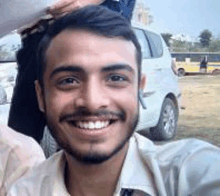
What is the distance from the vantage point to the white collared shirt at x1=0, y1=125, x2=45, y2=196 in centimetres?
187

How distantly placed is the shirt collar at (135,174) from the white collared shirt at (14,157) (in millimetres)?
577

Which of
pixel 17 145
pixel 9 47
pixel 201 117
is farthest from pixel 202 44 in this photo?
pixel 17 145

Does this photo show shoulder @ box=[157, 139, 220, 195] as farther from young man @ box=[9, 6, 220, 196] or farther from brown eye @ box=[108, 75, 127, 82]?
brown eye @ box=[108, 75, 127, 82]

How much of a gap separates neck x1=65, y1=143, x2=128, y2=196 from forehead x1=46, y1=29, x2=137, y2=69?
0.81 feet

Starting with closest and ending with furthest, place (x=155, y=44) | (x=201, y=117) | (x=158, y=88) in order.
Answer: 1. (x=158, y=88)
2. (x=155, y=44)
3. (x=201, y=117)

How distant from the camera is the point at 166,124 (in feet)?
23.7

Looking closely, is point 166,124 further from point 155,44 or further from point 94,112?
point 94,112

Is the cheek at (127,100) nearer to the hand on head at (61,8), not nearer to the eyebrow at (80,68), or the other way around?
the eyebrow at (80,68)

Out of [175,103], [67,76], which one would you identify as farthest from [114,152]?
[175,103]

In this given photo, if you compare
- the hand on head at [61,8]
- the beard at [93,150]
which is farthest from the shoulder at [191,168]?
the hand on head at [61,8]

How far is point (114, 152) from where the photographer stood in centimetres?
139

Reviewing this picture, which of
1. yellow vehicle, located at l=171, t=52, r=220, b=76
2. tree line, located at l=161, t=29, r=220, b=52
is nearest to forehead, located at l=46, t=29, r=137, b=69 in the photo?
yellow vehicle, located at l=171, t=52, r=220, b=76

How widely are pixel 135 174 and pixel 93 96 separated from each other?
0.23 meters

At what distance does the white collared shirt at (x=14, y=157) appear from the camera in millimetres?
1871
